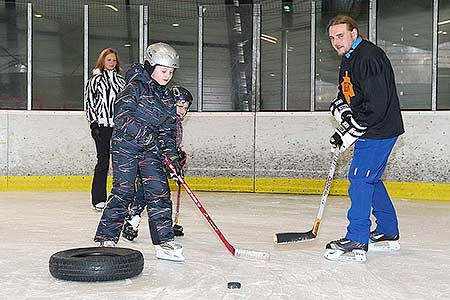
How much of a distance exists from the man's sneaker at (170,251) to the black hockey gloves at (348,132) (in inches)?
36.5

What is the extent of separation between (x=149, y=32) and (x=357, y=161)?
15.4ft

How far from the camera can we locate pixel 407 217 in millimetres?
4910

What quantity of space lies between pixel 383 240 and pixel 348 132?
0.72 m

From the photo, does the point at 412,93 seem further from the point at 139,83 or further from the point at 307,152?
the point at 139,83

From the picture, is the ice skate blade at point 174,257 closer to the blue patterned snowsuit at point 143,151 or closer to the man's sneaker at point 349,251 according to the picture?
the blue patterned snowsuit at point 143,151

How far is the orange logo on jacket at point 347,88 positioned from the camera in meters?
3.15

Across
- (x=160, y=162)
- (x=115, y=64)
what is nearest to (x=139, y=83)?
(x=160, y=162)

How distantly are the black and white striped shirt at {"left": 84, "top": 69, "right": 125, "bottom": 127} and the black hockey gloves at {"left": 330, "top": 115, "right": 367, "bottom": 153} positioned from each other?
7.48 feet

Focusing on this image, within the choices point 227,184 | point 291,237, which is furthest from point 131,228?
point 227,184

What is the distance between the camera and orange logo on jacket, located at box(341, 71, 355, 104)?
10.3ft

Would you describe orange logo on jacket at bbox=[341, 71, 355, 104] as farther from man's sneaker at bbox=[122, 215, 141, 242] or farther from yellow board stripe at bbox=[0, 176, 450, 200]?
yellow board stripe at bbox=[0, 176, 450, 200]

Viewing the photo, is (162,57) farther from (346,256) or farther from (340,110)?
(346,256)

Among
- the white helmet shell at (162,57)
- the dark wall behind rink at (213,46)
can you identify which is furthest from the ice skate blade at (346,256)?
the dark wall behind rink at (213,46)

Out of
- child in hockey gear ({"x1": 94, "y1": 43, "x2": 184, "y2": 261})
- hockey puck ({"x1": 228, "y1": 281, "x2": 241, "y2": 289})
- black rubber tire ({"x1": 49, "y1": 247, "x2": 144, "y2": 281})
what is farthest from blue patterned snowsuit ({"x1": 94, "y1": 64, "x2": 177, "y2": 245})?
hockey puck ({"x1": 228, "y1": 281, "x2": 241, "y2": 289})
